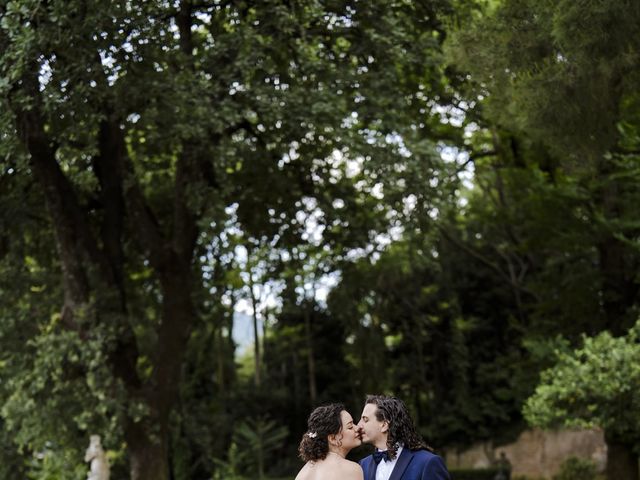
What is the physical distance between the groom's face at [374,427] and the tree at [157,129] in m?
6.64

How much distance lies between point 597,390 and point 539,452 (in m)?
13.8

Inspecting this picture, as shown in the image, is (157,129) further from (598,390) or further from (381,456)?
(381,456)

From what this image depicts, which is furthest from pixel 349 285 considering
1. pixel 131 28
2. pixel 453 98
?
pixel 131 28

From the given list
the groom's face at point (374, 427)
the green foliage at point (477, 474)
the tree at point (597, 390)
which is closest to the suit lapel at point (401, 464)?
the groom's face at point (374, 427)

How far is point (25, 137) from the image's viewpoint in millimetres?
11578

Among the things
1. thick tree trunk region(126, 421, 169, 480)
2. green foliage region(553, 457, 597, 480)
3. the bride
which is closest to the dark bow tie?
the bride

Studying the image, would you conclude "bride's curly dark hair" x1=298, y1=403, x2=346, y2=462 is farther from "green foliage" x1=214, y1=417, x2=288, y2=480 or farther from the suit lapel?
"green foliage" x1=214, y1=417, x2=288, y2=480

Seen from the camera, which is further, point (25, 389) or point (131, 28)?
point (25, 389)

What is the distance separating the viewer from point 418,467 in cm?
420

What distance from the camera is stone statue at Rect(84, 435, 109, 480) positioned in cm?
1281

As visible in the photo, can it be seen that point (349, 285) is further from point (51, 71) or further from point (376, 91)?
point (51, 71)

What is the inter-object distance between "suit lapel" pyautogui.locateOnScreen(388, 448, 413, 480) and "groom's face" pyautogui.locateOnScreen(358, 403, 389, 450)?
10 cm

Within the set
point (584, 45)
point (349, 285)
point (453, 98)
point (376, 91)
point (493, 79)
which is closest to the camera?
point (584, 45)

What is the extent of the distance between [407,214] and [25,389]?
6533 millimetres
